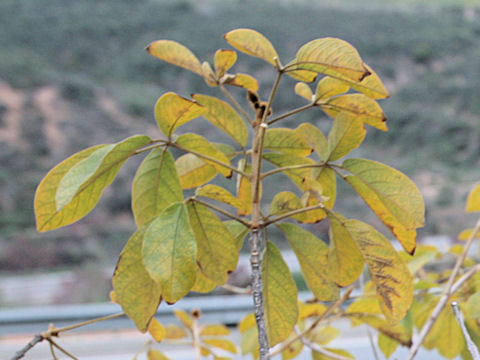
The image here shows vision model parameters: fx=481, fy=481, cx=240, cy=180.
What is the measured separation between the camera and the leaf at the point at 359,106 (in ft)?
1.08

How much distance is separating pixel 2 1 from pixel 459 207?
31.4 feet

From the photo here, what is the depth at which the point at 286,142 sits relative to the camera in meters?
0.39

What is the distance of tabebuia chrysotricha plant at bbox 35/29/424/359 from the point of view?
0.27 m

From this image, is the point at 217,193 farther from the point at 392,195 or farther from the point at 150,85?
the point at 150,85

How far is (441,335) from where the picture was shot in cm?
51

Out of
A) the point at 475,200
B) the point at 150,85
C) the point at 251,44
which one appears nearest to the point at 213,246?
the point at 251,44

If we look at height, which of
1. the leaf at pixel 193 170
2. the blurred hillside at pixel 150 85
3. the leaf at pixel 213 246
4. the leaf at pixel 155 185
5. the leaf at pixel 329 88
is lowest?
the leaf at pixel 213 246

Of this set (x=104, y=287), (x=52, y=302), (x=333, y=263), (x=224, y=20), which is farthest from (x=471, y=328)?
(x=224, y=20)

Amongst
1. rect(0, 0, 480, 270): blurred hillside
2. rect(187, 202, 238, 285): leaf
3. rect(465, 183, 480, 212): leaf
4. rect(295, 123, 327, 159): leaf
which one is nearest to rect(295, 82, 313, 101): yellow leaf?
rect(295, 123, 327, 159): leaf

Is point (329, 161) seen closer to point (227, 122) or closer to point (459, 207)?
point (227, 122)

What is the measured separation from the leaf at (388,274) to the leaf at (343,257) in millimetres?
19

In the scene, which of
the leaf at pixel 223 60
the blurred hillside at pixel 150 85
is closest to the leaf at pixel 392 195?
the leaf at pixel 223 60

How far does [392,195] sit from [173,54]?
171mm

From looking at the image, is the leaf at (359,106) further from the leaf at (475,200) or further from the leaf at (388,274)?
the leaf at (475,200)
